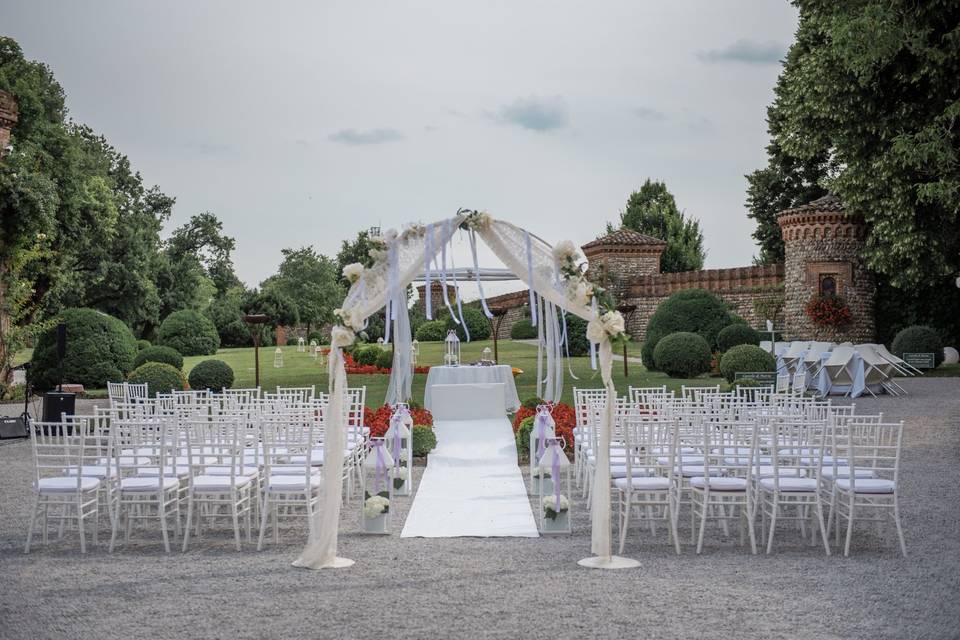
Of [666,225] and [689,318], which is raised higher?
[666,225]

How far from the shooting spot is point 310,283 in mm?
47500

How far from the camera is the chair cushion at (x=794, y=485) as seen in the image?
7434 millimetres

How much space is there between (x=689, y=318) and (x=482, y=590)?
21.3 m

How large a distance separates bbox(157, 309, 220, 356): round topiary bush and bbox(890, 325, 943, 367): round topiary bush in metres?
22.7

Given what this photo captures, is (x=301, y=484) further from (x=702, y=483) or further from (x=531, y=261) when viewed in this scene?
(x=702, y=483)

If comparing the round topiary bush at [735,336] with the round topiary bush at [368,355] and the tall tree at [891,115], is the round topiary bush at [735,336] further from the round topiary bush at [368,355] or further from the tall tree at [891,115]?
the round topiary bush at [368,355]

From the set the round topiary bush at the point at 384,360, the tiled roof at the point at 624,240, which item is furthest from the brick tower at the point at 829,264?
the round topiary bush at the point at 384,360

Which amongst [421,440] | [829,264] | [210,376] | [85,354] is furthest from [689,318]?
[85,354]

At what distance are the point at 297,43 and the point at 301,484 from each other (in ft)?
44.7

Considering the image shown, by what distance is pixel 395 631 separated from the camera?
17.4 ft

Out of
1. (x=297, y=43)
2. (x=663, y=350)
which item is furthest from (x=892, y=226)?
(x=297, y=43)

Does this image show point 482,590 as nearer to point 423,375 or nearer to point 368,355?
point 423,375

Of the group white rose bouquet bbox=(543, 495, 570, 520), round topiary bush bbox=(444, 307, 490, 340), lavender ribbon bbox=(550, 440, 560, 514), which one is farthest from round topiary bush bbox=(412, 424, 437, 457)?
round topiary bush bbox=(444, 307, 490, 340)

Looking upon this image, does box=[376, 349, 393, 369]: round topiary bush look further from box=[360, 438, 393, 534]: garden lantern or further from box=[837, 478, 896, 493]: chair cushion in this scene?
box=[837, 478, 896, 493]: chair cushion
